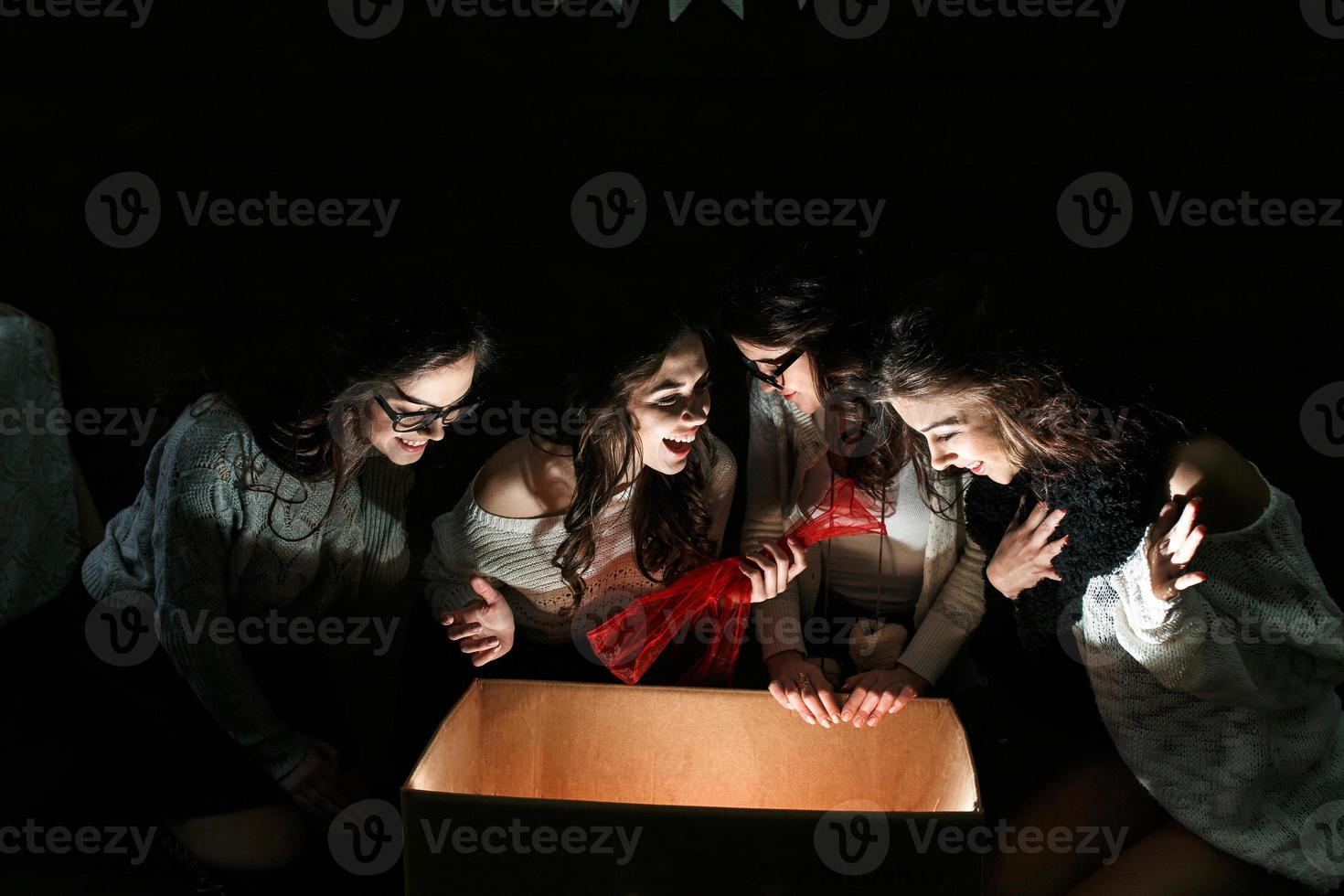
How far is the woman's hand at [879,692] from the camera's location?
4.93ft

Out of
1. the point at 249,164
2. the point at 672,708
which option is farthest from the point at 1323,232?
the point at 249,164

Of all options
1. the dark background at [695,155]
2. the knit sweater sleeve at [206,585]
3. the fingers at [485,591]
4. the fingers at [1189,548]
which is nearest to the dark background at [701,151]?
the dark background at [695,155]

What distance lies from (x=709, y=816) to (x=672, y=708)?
0.37 meters

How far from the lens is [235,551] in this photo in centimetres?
180

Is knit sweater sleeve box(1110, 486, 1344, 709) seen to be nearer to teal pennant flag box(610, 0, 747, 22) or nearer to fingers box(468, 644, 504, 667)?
fingers box(468, 644, 504, 667)

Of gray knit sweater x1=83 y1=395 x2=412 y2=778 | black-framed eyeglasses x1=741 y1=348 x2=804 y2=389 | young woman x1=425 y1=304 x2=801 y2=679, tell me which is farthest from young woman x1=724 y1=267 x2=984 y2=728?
gray knit sweater x1=83 y1=395 x2=412 y2=778

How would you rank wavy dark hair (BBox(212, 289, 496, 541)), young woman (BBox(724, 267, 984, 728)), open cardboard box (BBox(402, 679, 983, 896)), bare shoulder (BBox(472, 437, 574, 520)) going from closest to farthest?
open cardboard box (BBox(402, 679, 983, 896)), wavy dark hair (BBox(212, 289, 496, 541)), young woman (BBox(724, 267, 984, 728)), bare shoulder (BBox(472, 437, 574, 520))

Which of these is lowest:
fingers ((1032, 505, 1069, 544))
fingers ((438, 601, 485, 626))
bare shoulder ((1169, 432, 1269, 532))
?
fingers ((438, 601, 485, 626))

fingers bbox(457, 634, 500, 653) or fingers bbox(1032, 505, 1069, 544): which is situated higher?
fingers bbox(1032, 505, 1069, 544)

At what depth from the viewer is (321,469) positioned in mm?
1775

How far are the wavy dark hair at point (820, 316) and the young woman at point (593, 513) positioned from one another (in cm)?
10

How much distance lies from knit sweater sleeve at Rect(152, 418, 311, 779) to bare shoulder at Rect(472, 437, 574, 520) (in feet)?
1.32

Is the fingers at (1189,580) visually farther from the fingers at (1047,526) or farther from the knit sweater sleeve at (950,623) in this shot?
the knit sweater sleeve at (950,623)

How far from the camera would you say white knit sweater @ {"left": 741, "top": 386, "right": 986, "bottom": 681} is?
1.88 m
